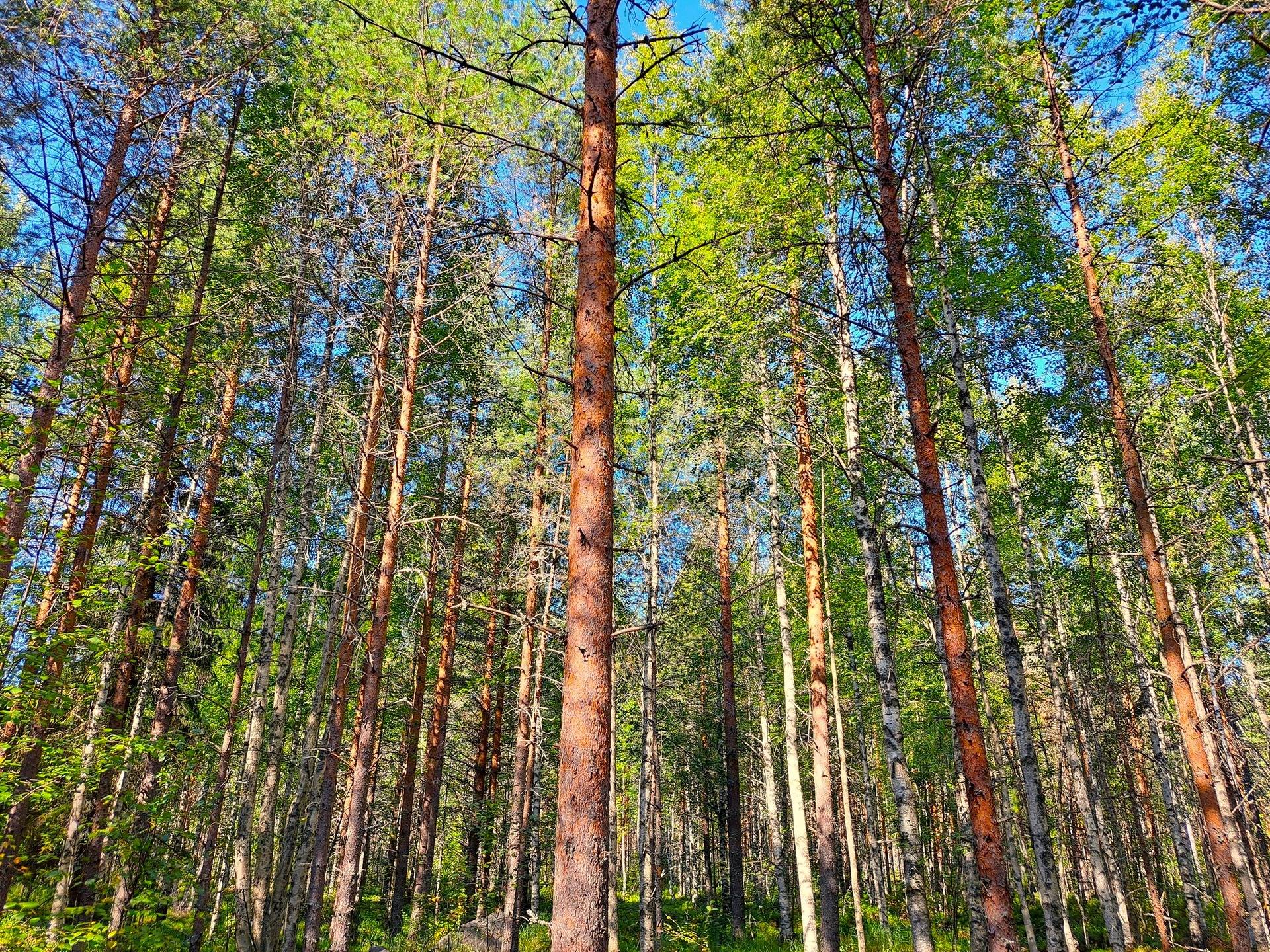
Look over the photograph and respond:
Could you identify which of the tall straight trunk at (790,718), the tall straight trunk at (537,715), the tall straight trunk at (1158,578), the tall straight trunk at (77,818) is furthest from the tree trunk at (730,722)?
the tall straight trunk at (77,818)

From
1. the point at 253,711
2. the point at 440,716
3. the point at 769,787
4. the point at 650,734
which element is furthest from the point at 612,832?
the point at 440,716

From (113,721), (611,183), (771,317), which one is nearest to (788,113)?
(771,317)

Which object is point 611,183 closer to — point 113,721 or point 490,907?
point 113,721

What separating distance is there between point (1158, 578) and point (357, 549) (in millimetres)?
10720

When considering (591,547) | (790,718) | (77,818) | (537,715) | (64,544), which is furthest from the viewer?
(537,715)

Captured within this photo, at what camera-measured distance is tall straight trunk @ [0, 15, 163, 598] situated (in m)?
5.86

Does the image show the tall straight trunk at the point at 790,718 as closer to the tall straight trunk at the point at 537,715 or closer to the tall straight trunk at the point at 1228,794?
the tall straight trunk at the point at 537,715

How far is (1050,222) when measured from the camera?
37.7ft

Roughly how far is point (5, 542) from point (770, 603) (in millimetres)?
17936

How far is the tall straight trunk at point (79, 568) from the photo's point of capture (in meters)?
6.05

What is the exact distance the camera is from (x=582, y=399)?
163 inches

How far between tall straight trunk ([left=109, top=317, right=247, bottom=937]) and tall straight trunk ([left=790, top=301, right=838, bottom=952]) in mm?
8769

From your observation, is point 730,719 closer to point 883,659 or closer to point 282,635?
point 883,659

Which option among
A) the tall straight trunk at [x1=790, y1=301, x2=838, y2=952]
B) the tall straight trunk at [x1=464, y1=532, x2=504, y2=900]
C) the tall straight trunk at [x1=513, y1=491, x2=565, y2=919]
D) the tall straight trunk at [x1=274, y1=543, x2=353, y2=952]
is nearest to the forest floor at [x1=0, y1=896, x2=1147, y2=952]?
the tall straight trunk at [x1=274, y1=543, x2=353, y2=952]
